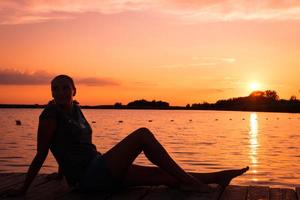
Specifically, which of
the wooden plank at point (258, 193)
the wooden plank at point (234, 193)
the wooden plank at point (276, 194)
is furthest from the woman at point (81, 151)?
the wooden plank at point (276, 194)

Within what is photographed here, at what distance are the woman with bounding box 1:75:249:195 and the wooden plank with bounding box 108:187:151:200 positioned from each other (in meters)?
0.15

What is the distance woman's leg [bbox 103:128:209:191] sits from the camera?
5773 millimetres

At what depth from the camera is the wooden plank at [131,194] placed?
5922mm

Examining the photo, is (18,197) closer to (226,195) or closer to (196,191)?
(196,191)

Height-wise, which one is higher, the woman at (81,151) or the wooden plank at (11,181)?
the woman at (81,151)

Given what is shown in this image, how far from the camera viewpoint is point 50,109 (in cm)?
569

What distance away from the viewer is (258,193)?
6223mm

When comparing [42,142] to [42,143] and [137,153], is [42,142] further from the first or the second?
[137,153]

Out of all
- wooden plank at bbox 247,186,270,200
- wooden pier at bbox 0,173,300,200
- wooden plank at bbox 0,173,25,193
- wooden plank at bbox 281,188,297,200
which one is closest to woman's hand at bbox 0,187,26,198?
wooden pier at bbox 0,173,300,200

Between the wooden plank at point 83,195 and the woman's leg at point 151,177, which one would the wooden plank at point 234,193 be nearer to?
the woman's leg at point 151,177

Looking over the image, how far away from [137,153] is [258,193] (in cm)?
164

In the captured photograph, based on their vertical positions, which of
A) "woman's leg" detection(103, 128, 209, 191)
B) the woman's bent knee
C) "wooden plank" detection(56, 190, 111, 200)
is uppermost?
the woman's bent knee

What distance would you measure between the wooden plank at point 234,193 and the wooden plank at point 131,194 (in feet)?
3.23

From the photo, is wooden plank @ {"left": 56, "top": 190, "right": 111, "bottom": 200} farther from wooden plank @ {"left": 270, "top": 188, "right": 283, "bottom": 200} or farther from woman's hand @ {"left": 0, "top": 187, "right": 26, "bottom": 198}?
wooden plank @ {"left": 270, "top": 188, "right": 283, "bottom": 200}
